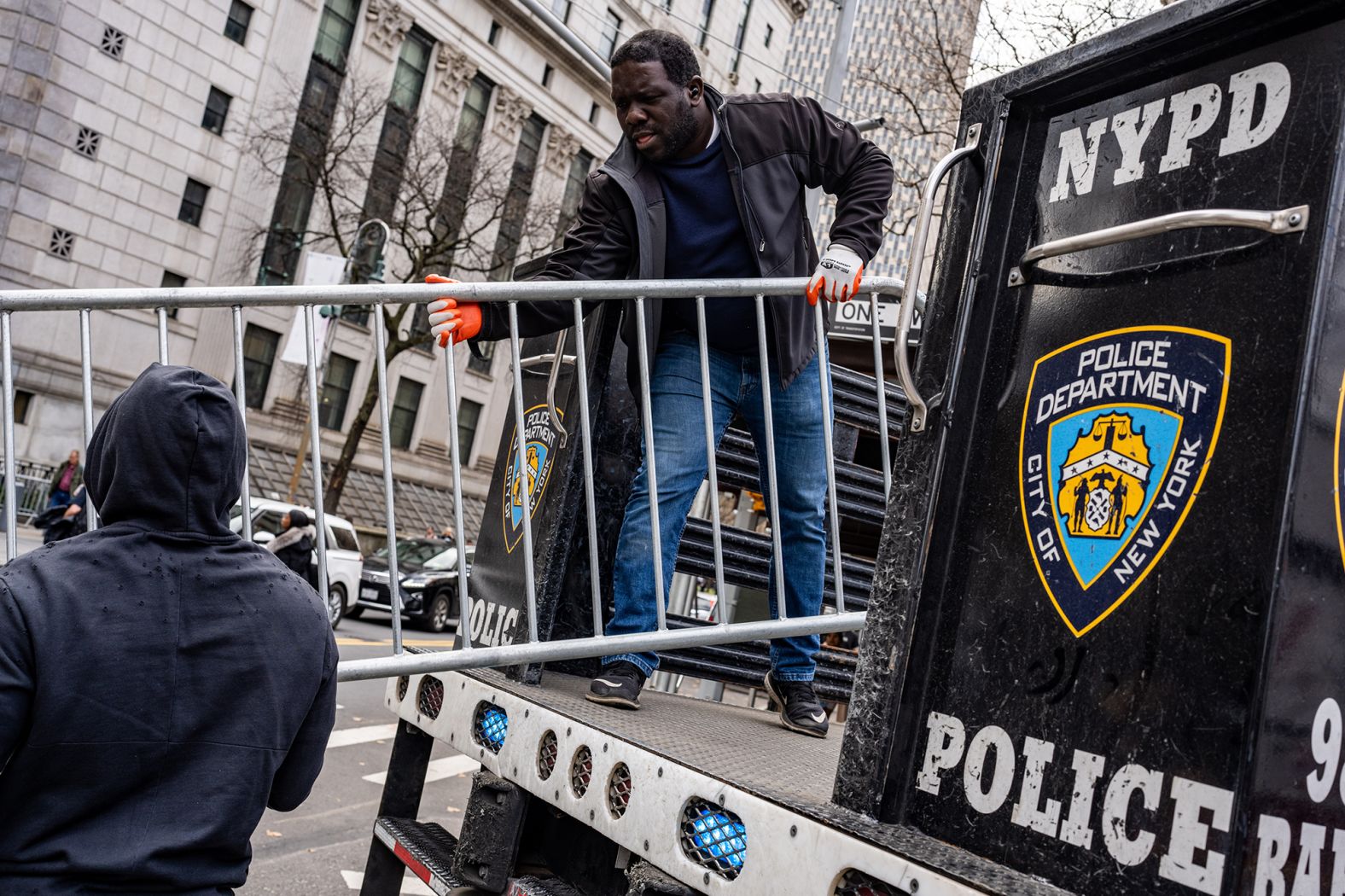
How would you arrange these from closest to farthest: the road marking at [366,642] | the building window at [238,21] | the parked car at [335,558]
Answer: the road marking at [366,642]
the parked car at [335,558]
the building window at [238,21]

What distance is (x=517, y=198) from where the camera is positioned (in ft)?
120

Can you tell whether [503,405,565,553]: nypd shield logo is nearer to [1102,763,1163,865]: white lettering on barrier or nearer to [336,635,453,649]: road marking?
[1102,763,1163,865]: white lettering on barrier

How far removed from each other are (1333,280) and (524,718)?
196 centimetres

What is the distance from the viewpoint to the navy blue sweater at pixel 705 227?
3.51 meters

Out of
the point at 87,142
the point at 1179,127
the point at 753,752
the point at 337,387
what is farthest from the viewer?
the point at 337,387

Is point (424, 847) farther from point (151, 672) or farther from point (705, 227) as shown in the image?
point (705, 227)

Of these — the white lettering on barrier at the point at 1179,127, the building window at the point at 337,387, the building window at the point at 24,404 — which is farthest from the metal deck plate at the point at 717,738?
the building window at the point at 337,387

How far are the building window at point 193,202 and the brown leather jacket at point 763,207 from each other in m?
28.6

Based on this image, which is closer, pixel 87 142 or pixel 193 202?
pixel 87 142

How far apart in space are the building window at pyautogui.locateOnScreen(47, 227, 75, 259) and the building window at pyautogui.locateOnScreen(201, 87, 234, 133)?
4.83 metres

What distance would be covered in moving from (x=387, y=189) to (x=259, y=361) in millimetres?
5819

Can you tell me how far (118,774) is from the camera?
6.15ft

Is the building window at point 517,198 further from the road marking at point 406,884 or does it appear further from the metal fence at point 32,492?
the road marking at point 406,884

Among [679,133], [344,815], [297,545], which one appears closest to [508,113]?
[297,545]
